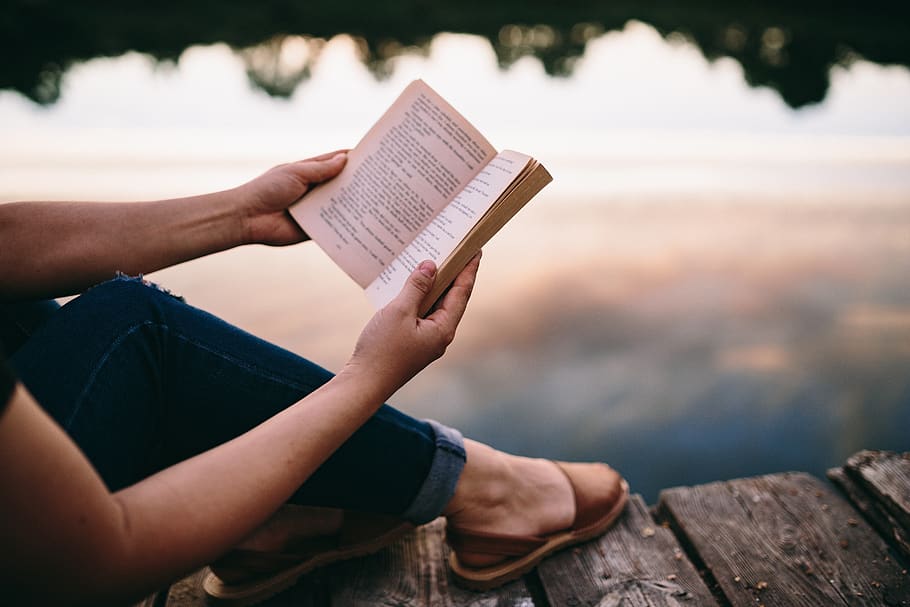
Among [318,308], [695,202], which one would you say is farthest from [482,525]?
[695,202]

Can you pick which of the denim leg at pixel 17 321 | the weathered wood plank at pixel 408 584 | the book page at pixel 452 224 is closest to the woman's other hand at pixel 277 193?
the book page at pixel 452 224

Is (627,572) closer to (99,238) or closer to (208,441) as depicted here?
(208,441)

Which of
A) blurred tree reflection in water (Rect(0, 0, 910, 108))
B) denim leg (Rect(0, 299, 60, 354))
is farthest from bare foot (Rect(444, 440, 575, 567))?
Result: blurred tree reflection in water (Rect(0, 0, 910, 108))

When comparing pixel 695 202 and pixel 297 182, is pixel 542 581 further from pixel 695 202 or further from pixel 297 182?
pixel 695 202

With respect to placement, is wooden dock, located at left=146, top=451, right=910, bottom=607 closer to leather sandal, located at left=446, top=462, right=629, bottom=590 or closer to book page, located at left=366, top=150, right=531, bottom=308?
leather sandal, located at left=446, top=462, right=629, bottom=590

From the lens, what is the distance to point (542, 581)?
1.09 meters

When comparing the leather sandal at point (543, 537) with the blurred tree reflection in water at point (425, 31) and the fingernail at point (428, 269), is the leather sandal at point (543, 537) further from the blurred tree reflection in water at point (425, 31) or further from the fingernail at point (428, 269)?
the blurred tree reflection in water at point (425, 31)

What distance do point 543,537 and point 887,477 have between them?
26.3 inches

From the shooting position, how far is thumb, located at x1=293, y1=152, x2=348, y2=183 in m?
1.09

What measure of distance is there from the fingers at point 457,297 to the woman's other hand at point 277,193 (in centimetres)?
34

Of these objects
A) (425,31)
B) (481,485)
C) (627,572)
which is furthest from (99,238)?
(425,31)

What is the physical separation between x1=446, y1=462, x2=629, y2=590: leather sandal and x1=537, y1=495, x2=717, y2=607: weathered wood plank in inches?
1.0

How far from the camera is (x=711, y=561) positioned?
3.62 feet

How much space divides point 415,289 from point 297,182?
0.38 metres
